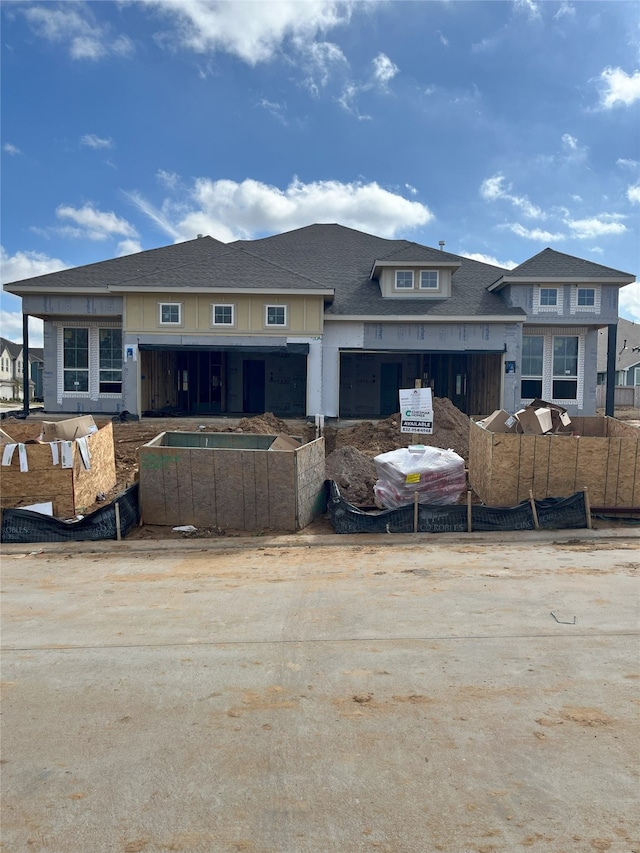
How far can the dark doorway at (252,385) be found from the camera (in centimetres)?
2534

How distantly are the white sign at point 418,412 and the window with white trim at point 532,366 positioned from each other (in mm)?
13395

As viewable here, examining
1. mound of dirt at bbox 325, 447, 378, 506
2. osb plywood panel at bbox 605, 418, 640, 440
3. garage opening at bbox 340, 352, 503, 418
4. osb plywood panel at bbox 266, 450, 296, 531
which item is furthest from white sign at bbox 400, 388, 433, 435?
garage opening at bbox 340, 352, 503, 418

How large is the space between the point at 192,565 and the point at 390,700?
4.43 metres

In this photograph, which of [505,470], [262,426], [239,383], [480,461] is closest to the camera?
[505,470]

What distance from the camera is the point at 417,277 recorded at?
868 inches

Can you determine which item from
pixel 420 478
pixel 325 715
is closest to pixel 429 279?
pixel 420 478

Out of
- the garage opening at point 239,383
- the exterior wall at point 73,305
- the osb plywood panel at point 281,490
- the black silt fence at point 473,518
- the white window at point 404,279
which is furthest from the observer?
the garage opening at point 239,383

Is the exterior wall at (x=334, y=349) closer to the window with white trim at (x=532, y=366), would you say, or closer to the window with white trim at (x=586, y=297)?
the window with white trim at (x=532, y=366)

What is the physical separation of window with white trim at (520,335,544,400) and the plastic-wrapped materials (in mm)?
13328

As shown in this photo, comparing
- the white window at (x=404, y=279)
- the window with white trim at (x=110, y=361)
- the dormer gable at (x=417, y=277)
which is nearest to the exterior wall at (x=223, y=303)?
the window with white trim at (x=110, y=361)

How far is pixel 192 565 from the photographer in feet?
25.4

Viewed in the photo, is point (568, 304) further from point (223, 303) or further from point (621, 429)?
point (223, 303)

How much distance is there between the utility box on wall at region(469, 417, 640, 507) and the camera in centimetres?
956

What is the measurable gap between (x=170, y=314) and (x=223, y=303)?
1.91 m
